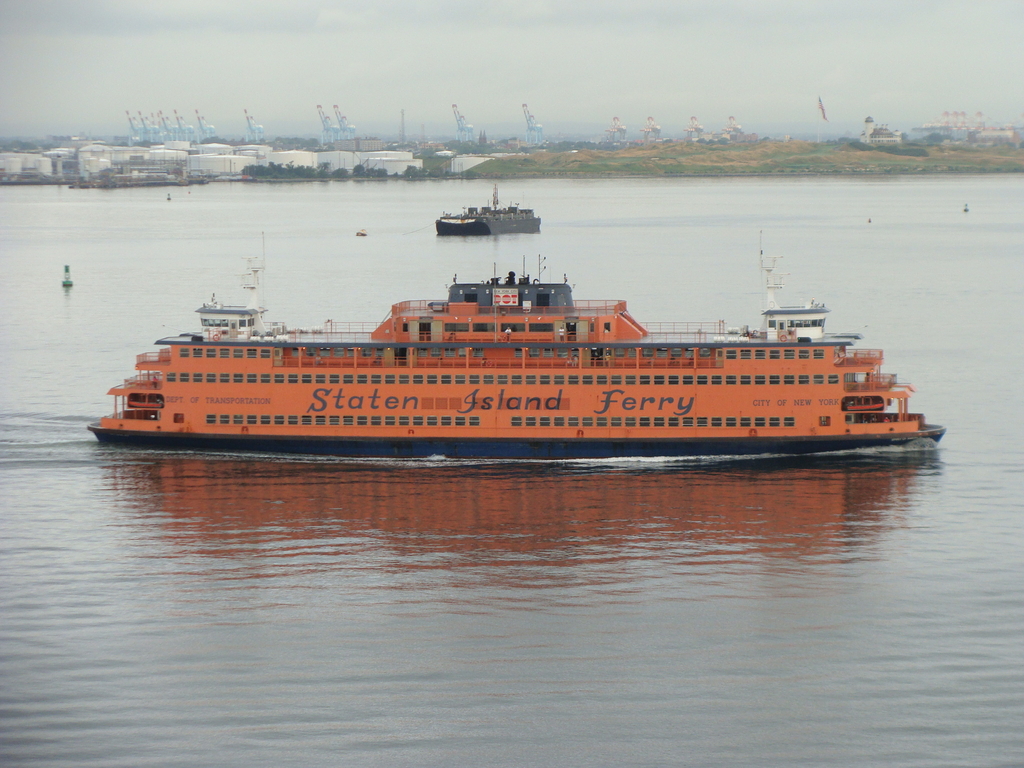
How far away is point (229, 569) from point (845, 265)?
3603 inches

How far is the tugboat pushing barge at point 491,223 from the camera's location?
162250 millimetres

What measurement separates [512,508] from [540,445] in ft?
19.7

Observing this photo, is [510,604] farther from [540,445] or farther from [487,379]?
[487,379]

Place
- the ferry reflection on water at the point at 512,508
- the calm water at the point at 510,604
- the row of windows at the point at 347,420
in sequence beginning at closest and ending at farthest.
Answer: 1. the calm water at the point at 510,604
2. the ferry reflection on water at the point at 512,508
3. the row of windows at the point at 347,420

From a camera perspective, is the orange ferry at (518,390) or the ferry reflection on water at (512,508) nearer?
the ferry reflection on water at (512,508)

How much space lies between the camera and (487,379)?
47.6 meters

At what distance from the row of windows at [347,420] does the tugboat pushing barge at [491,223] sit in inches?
4515

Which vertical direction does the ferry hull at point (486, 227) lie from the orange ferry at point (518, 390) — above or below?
above

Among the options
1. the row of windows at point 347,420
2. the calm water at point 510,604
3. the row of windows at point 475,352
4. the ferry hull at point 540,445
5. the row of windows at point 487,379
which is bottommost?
the calm water at point 510,604

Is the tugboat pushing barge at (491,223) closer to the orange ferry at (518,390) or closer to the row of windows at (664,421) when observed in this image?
the orange ferry at (518,390)

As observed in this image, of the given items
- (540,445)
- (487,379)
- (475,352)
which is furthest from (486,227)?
(540,445)

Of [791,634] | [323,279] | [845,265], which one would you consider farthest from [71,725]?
[845,265]

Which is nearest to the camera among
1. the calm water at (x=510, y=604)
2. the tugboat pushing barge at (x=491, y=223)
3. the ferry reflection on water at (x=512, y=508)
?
the calm water at (x=510, y=604)

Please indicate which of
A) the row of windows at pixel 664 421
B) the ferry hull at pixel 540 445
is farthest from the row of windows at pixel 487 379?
the ferry hull at pixel 540 445
